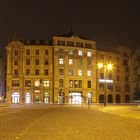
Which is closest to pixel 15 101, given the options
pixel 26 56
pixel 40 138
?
pixel 26 56

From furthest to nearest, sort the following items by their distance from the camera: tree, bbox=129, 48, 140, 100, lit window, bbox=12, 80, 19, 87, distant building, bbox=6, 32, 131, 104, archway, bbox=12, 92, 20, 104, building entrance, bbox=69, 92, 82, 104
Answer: building entrance, bbox=69, 92, 82, 104
distant building, bbox=6, 32, 131, 104
lit window, bbox=12, 80, 19, 87
archway, bbox=12, 92, 20, 104
tree, bbox=129, 48, 140, 100

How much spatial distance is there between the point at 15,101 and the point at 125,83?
42.4 metres

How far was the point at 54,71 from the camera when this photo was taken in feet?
387

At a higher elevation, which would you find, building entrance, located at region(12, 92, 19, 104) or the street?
building entrance, located at region(12, 92, 19, 104)

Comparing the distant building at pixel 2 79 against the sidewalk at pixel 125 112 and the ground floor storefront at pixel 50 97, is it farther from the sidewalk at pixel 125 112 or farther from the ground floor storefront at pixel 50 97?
the sidewalk at pixel 125 112

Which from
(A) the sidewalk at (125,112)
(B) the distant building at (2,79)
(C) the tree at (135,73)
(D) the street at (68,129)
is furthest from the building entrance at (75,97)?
(D) the street at (68,129)

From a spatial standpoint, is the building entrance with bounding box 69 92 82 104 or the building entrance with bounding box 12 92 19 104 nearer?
the building entrance with bounding box 12 92 19 104

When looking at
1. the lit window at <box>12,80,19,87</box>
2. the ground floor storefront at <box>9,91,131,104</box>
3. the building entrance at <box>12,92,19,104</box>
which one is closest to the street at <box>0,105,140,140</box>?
the ground floor storefront at <box>9,91,131,104</box>

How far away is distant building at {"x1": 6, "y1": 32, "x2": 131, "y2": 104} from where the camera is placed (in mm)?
115750

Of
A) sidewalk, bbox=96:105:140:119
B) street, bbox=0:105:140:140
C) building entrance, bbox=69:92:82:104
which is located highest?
building entrance, bbox=69:92:82:104

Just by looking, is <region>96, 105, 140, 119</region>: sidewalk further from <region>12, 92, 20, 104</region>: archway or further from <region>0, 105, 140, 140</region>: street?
<region>12, 92, 20, 104</region>: archway

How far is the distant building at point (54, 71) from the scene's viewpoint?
11575 centimetres

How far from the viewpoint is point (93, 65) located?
123312 millimetres

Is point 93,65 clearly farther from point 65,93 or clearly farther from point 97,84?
point 65,93
